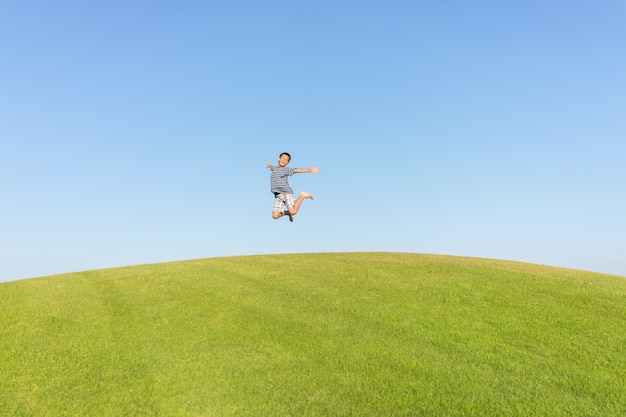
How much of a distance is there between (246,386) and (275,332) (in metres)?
2.83

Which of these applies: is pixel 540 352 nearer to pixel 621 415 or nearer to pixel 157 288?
pixel 621 415

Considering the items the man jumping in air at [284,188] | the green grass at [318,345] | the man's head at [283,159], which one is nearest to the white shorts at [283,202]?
the man jumping in air at [284,188]

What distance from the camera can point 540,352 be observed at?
38.2 ft

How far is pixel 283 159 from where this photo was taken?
1842 cm

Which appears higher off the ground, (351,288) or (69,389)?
(351,288)

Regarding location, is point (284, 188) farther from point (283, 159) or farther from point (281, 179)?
point (283, 159)

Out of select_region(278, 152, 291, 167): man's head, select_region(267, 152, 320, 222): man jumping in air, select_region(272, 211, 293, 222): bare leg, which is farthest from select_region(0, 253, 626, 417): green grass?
select_region(278, 152, 291, 167): man's head

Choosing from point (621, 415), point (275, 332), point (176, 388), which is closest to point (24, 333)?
point (176, 388)

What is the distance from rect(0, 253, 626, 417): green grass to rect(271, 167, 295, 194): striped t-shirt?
3349 mm

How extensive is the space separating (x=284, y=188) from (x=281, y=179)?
1.18 feet

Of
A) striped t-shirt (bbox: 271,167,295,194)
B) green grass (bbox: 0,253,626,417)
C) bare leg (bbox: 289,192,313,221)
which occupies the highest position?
striped t-shirt (bbox: 271,167,295,194)

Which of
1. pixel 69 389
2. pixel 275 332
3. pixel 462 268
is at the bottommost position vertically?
pixel 69 389

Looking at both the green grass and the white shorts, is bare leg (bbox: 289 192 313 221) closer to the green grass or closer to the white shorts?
the white shorts

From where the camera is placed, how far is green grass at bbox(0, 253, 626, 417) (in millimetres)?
9602
